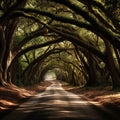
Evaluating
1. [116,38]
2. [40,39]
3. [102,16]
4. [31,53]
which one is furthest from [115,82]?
[31,53]

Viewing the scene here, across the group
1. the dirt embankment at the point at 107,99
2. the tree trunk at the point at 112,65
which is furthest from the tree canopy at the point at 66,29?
the dirt embankment at the point at 107,99

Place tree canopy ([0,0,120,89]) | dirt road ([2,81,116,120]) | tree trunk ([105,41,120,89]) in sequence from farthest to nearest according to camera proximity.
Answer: tree trunk ([105,41,120,89])
tree canopy ([0,0,120,89])
dirt road ([2,81,116,120])

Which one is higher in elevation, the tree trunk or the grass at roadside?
the tree trunk

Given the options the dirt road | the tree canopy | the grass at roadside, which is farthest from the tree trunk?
the dirt road

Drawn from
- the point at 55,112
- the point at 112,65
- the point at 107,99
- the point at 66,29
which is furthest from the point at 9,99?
the point at 66,29

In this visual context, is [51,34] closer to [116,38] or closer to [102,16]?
[102,16]

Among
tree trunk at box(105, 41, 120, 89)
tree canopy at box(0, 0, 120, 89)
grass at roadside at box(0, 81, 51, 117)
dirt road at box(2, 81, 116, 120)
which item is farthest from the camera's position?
tree trunk at box(105, 41, 120, 89)

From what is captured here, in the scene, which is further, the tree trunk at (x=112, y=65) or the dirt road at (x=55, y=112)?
the tree trunk at (x=112, y=65)

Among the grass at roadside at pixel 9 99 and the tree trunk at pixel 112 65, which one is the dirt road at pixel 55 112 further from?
the tree trunk at pixel 112 65

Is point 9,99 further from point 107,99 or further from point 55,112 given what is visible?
point 55,112

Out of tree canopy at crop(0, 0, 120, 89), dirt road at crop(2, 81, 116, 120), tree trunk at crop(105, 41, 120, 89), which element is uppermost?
tree canopy at crop(0, 0, 120, 89)

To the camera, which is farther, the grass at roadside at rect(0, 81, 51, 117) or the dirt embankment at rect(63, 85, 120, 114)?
the dirt embankment at rect(63, 85, 120, 114)

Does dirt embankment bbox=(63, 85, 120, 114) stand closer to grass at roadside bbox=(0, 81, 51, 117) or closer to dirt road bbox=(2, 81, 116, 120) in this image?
dirt road bbox=(2, 81, 116, 120)

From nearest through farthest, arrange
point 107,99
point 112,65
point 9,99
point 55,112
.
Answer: point 55,112
point 9,99
point 107,99
point 112,65
